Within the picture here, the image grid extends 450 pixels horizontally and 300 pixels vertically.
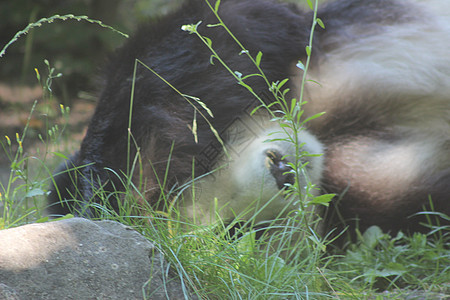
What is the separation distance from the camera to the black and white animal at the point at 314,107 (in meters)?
2.45

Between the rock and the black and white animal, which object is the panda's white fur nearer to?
the black and white animal

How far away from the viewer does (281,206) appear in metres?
2.30

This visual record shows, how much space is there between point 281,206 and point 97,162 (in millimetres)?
803

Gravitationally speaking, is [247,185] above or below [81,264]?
below

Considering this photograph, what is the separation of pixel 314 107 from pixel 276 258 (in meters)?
0.92

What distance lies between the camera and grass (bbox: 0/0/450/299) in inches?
69.7

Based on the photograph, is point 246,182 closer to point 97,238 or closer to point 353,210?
point 353,210

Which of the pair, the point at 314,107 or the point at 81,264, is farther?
the point at 314,107

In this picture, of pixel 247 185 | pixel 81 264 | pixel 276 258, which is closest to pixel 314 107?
pixel 247 185

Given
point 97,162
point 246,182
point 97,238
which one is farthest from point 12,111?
point 97,238

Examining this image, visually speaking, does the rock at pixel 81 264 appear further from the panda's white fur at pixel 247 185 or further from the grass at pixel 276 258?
the panda's white fur at pixel 247 185

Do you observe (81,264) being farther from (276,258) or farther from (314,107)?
(314,107)

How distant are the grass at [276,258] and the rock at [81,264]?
0.08 m

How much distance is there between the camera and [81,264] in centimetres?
162
